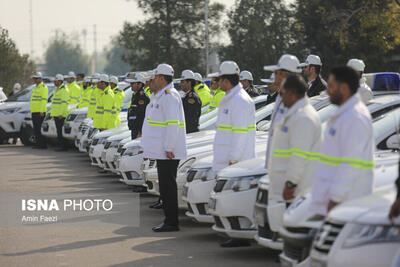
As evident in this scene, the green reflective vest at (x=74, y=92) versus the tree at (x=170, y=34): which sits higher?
the tree at (x=170, y=34)

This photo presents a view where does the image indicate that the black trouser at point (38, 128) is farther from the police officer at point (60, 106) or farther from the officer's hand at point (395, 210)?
the officer's hand at point (395, 210)

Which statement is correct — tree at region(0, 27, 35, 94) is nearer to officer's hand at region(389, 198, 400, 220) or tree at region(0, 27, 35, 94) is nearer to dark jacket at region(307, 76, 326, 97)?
dark jacket at region(307, 76, 326, 97)

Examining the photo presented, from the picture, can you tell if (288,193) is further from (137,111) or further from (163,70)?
(137,111)

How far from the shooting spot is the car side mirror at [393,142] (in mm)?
8594

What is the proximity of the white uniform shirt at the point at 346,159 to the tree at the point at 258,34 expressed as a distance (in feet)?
110

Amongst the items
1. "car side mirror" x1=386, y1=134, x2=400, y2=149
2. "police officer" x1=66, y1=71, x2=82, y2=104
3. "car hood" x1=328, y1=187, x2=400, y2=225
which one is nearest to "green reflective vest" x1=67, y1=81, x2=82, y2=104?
"police officer" x1=66, y1=71, x2=82, y2=104

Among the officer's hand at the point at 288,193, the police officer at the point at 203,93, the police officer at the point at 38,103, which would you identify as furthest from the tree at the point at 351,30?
the officer's hand at the point at 288,193

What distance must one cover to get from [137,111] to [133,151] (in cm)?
193

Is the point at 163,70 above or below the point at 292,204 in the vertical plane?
above

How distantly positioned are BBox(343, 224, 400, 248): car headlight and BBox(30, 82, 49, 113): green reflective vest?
65.1ft

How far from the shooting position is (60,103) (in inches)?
964

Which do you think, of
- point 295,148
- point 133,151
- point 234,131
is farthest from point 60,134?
point 295,148

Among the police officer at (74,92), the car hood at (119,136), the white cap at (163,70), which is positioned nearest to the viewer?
the white cap at (163,70)

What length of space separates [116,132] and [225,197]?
896cm
